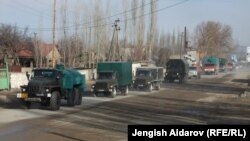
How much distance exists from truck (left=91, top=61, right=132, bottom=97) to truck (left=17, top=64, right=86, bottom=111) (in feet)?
22.7

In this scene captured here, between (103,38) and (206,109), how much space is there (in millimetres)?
41846

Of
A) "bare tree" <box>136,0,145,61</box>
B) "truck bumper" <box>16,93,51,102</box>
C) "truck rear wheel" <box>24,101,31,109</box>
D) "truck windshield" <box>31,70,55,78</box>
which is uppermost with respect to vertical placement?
"bare tree" <box>136,0,145,61</box>

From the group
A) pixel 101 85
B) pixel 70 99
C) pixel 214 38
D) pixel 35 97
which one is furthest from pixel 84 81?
pixel 214 38

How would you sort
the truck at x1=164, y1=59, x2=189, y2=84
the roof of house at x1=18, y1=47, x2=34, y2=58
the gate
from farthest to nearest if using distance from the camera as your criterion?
the roof of house at x1=18, y1=47, x2=34, y2=58, the truck at x1=164, y1=59, x2=189, y2=84, the gate

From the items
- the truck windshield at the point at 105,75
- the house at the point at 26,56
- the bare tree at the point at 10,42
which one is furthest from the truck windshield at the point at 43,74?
the house at the point at 26,56

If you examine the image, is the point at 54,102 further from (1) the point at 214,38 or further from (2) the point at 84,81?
(1) the point at 214,38

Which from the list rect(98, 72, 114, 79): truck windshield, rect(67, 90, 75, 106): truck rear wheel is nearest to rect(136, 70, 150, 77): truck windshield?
rect(98, 72, 114, 79): truck windshield

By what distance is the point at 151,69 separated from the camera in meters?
46.4

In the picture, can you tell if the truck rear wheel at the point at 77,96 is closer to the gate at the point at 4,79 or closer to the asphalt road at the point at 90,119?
the asphalt road at the point at 90,119

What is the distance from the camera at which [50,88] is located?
25.5 metres

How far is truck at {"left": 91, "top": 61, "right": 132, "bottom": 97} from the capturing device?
1406 inches

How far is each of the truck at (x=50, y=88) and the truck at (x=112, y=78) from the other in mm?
6919

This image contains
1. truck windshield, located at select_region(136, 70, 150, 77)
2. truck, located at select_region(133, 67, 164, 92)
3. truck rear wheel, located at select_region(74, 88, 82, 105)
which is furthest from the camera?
truck windshield, located at select_region(136, 70, 150, 77)

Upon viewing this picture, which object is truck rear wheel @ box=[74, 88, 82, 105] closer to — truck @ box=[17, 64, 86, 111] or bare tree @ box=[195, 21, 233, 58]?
truck @ box=[17, 64, 86, 111]
